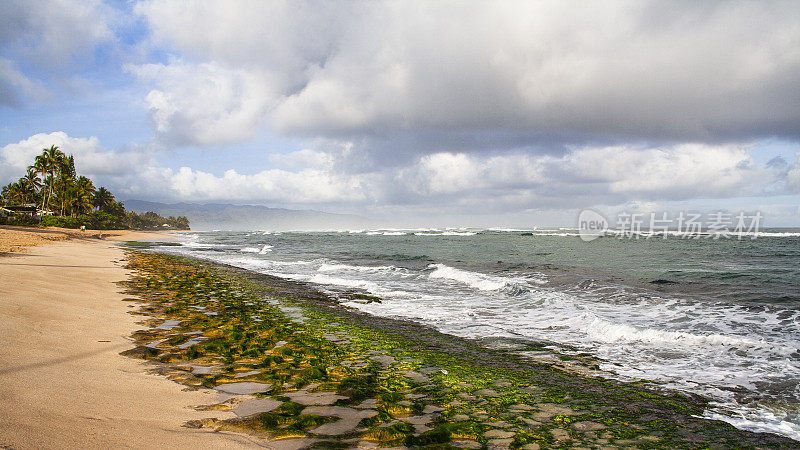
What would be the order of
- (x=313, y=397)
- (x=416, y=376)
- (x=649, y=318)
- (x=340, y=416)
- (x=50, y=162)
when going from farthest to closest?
1. (x=50, y=162)
2. (x=649, y=318)
3. (x=416, y=376)
4. (x=313, y=397)
5. (x=340, y=416)

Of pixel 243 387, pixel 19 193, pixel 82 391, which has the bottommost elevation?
pixel 243 387

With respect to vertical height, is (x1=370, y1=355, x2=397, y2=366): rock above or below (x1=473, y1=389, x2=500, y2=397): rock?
below

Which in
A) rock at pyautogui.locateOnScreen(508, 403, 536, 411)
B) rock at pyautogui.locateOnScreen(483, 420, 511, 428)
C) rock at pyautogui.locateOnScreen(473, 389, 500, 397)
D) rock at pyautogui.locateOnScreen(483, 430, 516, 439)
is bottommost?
rock at pyautogui.locateOnScreen(473, 389, 500, 397)

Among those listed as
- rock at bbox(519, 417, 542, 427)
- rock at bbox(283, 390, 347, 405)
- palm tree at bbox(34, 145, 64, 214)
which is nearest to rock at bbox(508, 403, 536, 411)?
rock at bbox(519, 417, 542, 427)

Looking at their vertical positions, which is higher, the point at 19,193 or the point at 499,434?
the point at 19,193

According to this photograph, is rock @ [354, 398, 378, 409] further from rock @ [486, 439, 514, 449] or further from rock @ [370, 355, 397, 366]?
rock @ [370, 355, 397, 366]

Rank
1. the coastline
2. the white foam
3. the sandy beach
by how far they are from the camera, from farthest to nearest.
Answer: the white foam
the coastline
the sandy beach

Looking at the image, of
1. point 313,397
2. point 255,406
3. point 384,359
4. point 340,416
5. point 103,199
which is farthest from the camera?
point 103,199

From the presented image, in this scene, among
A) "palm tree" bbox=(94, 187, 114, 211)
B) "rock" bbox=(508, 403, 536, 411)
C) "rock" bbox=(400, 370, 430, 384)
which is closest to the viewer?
"rock" bbox=(508, 403, 536, 411)

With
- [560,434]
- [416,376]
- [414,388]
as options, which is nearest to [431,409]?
[414,388]

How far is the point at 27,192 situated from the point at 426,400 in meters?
124

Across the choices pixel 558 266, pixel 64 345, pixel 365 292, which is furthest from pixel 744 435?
pixel 558 266

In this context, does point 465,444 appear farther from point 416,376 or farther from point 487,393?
point 416,376

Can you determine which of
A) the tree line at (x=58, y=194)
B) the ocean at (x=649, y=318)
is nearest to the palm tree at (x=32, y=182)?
the tree line at (x=58, y=194)
